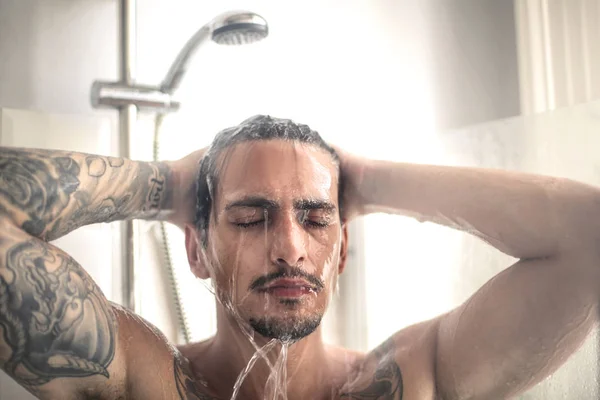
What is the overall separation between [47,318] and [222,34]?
0.53 m

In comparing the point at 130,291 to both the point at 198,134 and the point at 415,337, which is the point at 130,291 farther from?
the point at 415,337

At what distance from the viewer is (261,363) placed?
875 millimetres

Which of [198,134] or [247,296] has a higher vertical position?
[198,134]

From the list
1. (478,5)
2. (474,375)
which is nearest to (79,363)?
(474,375)

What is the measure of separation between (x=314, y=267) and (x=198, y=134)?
1.06ft

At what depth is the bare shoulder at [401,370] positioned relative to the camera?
84 cm

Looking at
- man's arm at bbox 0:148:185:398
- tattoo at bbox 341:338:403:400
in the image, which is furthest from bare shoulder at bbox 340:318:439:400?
man's arm at bbox 0:148:185:398

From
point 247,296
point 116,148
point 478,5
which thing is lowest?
point 247,296

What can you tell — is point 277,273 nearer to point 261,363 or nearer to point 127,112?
point 261,363

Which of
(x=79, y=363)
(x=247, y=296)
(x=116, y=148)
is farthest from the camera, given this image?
(x=116, y=148)

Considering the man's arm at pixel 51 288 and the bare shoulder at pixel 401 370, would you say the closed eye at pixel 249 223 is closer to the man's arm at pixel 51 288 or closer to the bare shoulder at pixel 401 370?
the man's arm at pixel 51 288

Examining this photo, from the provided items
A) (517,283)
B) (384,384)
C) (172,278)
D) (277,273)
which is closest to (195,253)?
(172,278)

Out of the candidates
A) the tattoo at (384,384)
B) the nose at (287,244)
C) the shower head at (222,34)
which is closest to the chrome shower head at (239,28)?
the shower head at (222,34)

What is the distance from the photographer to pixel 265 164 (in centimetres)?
84
